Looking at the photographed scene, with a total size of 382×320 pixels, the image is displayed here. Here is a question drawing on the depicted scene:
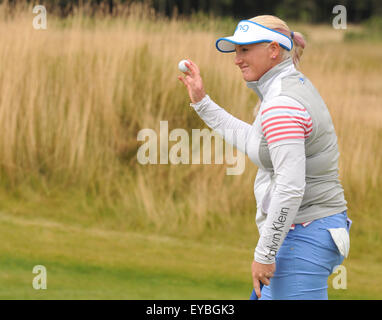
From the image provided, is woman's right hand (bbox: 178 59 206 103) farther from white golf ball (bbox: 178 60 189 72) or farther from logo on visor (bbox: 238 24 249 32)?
logo on visor (bbox: 238 24 249 32)

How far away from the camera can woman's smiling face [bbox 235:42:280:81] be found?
239cm

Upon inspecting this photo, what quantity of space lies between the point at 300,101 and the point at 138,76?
5183 millimetres

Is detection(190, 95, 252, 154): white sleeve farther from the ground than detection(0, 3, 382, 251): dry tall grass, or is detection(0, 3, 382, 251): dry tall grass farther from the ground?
detection(0, 3, 382, 251): dry tall grass

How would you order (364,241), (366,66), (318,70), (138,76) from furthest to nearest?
(366,66), (318,70), (138,76), (364,241)

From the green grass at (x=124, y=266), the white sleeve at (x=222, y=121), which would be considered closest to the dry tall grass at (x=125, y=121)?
the green grass at (x=124, y=266)

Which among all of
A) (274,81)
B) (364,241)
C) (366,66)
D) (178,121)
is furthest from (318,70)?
(366,66)

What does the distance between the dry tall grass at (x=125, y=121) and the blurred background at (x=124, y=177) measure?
0.04 feet

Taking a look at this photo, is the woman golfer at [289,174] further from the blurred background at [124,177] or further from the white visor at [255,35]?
the blurred background at [124,177]

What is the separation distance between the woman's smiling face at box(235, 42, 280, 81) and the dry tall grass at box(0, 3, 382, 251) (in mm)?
3538

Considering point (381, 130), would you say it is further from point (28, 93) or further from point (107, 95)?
point (28, 93)

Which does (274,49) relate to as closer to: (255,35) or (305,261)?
(255,35)

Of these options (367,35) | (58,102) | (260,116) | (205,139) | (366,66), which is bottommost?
(260,116)

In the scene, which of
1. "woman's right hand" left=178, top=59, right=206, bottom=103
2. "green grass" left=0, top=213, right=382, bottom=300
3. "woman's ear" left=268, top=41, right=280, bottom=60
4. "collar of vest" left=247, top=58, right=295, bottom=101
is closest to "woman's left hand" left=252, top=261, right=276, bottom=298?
"collar of vest" left=247, top=58, right=295, bottom=101

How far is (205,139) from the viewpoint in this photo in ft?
22.2
